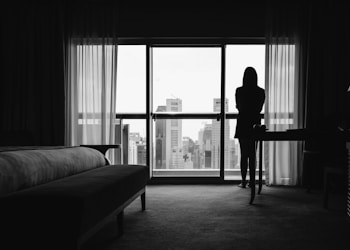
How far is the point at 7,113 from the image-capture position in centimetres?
421

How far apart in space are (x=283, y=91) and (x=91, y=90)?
2.56 meters

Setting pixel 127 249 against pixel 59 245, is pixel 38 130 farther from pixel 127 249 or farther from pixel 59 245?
pixel 59 245

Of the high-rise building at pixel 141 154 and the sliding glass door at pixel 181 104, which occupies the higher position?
the sliding glass door at pixel 181 104

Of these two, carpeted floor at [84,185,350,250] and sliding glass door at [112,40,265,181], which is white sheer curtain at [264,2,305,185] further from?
carpeted floor at [84,185,350,250]

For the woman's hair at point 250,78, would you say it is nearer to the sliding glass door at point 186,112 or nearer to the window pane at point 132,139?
the sliding glass door at point 186,112

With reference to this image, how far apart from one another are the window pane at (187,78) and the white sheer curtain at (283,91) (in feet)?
2.98

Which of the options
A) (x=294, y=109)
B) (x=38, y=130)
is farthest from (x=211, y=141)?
(x=38, y=130)

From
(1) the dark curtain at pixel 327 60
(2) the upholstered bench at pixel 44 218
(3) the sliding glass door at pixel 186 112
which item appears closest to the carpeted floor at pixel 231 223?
(2) the upholstered bench at pixel 44 218

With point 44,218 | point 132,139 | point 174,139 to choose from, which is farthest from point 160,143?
point 44,218

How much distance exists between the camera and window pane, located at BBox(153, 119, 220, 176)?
5012 mm

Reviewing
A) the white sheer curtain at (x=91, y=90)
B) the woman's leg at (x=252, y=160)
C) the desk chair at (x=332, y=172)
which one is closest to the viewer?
the desk chair at (x=332, y=172)

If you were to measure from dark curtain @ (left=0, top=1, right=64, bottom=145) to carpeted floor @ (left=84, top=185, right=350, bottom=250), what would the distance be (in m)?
1.76

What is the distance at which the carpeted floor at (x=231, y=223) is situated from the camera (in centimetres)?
190

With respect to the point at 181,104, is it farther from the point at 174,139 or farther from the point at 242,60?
the point at 242,60
